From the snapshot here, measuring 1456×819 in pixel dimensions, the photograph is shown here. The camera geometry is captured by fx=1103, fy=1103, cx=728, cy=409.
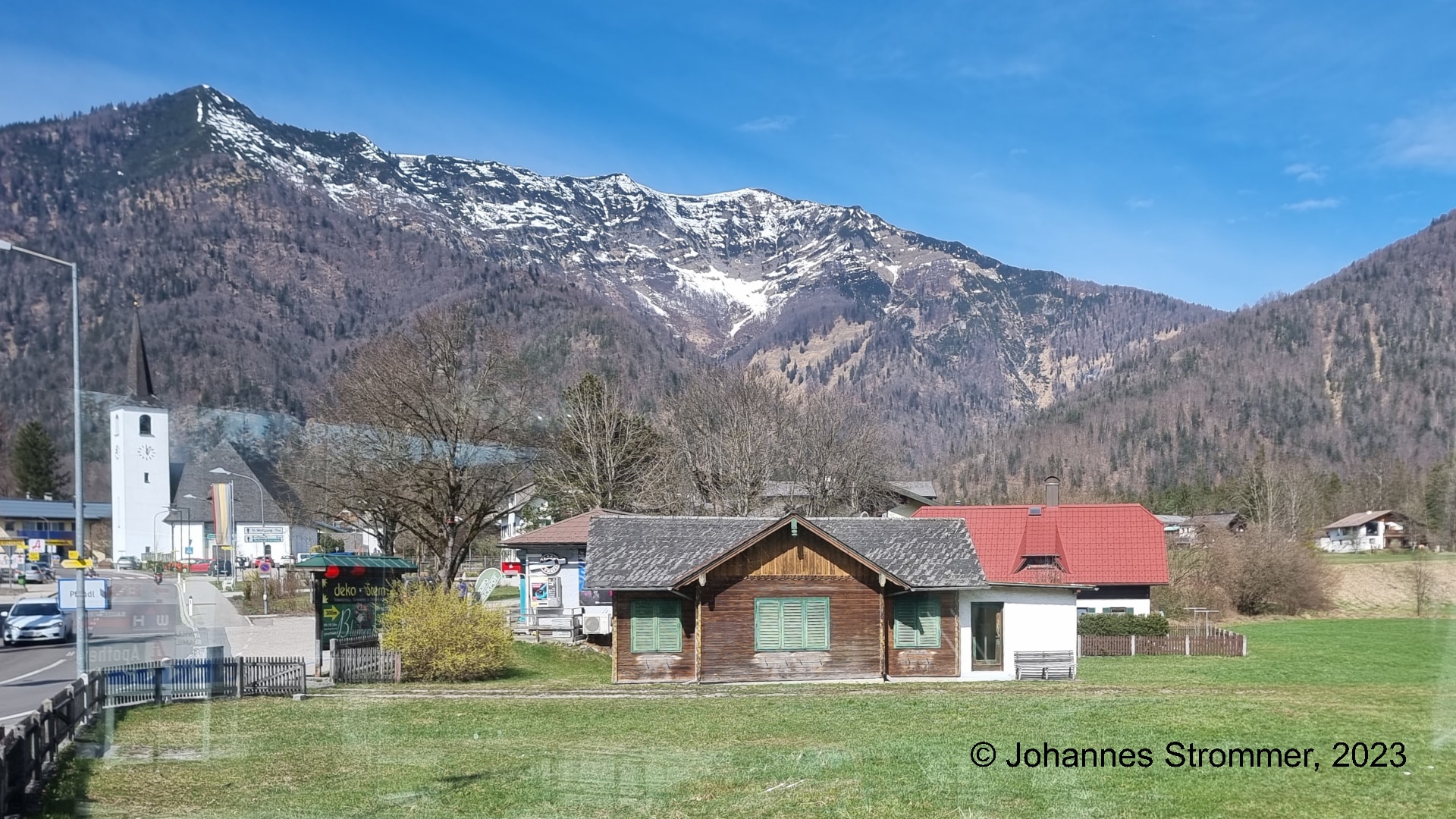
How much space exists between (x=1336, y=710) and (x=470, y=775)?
16.1 m

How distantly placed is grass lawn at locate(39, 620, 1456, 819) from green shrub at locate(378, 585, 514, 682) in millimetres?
1791

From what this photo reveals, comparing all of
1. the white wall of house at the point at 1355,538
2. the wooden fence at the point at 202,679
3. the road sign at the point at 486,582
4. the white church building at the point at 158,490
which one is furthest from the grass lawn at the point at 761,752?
the white wall of house at the point at 1355,538

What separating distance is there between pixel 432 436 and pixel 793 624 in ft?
64.3

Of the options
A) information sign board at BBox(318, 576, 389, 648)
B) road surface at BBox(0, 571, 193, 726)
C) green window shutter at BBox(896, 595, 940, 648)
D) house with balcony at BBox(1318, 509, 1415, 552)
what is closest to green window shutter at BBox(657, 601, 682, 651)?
green window shutter at BBox(896, 595, 940, 648)

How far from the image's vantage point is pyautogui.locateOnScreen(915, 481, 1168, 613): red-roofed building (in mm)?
49969

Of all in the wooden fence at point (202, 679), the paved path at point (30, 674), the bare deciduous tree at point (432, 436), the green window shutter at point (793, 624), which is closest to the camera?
the wooden fence at point (202, 679)

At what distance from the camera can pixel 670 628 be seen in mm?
30328

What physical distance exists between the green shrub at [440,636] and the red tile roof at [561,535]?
16101 mm

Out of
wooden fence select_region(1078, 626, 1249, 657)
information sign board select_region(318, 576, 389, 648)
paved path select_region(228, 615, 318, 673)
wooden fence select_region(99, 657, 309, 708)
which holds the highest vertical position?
information sign board select_region(318, 576, 389, 648)

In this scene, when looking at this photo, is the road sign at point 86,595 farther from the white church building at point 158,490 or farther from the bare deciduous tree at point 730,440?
the white church building at point 158,490

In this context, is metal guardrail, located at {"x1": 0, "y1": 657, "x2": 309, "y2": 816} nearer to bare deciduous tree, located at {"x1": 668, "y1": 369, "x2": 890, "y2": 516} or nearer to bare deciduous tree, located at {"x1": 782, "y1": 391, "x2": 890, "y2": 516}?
bare deciduous tree, located at {"x1": 668, "y1": 369, "x2": 890, "y2": 516}

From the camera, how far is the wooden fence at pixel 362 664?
1097 inches

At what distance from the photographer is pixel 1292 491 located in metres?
90.9

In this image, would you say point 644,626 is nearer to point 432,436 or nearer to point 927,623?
point 927,623
